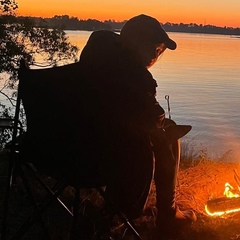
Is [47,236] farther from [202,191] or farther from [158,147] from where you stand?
[202,191]

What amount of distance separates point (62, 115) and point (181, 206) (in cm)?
129

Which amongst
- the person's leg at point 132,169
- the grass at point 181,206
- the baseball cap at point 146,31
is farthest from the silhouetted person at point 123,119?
the grass at point 181,206

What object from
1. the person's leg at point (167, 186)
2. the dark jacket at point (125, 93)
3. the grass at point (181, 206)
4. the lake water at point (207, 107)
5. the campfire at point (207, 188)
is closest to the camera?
the dark jacket at point (125, 93)

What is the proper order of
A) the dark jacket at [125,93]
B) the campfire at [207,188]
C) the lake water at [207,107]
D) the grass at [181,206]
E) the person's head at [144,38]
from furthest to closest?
the lake water at [207,107], the campfire at [207,188], the grass at [181,206], the person's head at [144,38], the dark jacket at [125,93]

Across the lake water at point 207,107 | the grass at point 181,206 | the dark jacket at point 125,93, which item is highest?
the dark jacket at point 125,93

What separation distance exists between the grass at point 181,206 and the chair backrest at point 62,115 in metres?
0.65

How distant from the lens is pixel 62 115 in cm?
233

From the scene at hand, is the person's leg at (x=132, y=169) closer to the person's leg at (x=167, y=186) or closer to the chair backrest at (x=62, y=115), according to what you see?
the chair backrest at (x=62, y=115)

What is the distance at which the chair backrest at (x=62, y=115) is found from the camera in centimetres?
232

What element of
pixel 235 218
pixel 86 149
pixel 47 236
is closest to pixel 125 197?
pixel 86 149

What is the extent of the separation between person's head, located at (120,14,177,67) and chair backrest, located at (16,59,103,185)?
0.32 metres

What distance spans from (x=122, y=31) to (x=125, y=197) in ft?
2.71

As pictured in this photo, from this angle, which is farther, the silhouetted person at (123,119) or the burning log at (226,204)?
the burning log at (226,204)

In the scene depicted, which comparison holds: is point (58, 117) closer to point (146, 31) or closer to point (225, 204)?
point (146, 31)
